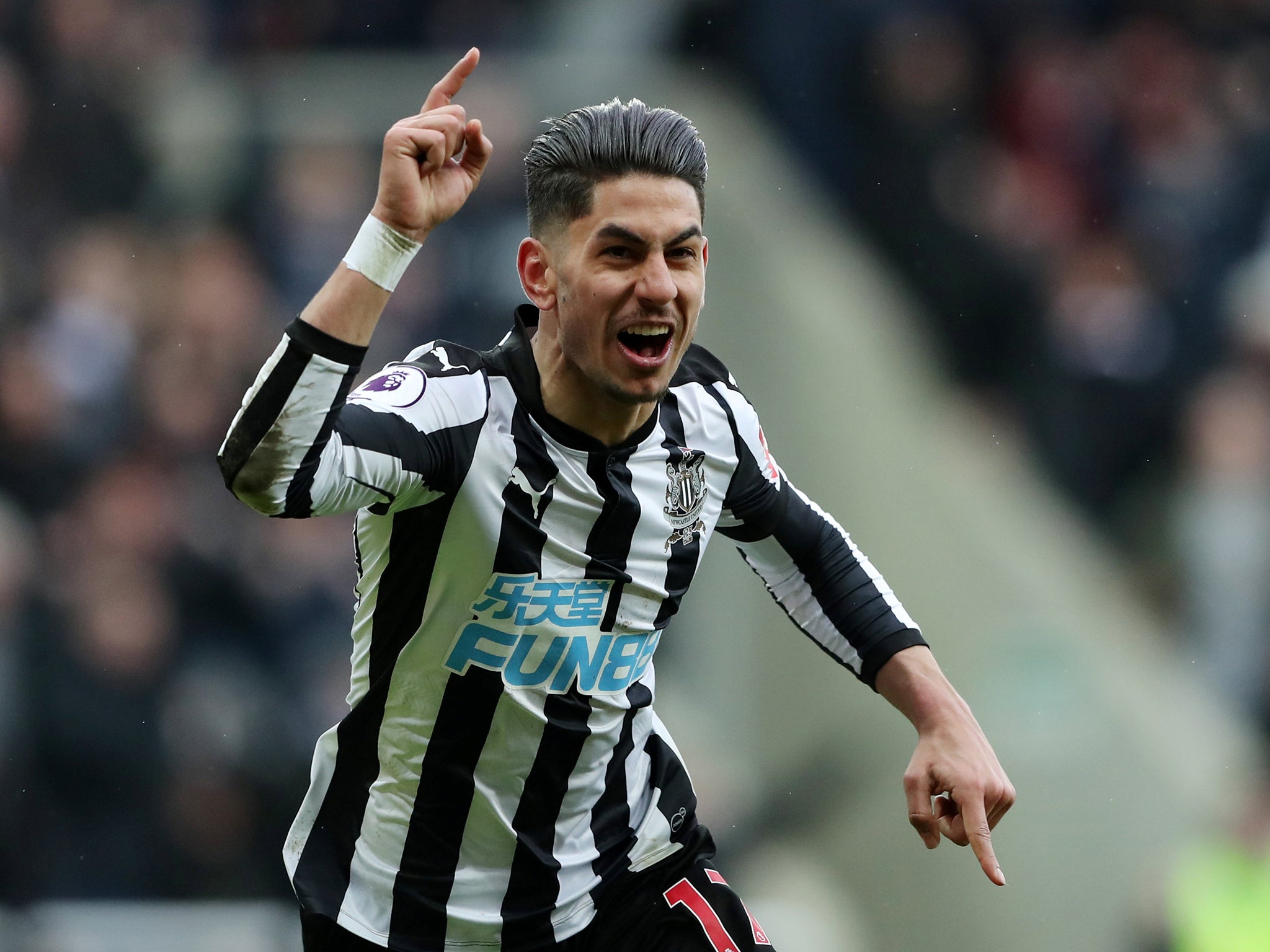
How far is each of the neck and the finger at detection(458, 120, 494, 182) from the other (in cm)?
49

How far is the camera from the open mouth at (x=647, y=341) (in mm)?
3109

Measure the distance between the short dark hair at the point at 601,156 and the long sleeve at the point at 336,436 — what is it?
0.46 m

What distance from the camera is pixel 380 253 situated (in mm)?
2631

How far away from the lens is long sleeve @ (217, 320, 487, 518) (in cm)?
255

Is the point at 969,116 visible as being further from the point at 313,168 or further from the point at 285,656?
the point at 285,656

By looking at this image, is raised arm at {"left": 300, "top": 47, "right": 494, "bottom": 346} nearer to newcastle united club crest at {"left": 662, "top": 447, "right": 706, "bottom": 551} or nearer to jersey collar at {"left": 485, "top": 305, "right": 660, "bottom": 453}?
jersey collar at {"left": 485, "top": 305, "right": 660, "bottom": 453}

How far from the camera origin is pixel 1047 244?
332 inches

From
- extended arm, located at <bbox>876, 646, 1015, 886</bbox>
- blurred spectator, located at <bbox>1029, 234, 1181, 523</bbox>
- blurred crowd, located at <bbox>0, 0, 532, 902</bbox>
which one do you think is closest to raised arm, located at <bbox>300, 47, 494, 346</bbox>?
extended arm, located at <bbox>876, 646, 1015, 886</bbox>

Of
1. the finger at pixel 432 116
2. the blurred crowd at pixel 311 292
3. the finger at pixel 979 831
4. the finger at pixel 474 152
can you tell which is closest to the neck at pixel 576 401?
the finger at pixel 474 152

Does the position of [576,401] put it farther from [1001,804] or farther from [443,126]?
[1001,804]

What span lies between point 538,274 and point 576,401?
26 centimetres

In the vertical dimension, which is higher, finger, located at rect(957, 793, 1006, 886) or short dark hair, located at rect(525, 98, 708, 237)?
short dark hair, located at rect(525, 98, 708, 237)

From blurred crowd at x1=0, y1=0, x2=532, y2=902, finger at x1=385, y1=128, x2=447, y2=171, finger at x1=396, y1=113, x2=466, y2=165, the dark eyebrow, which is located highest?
the dark eyebrow

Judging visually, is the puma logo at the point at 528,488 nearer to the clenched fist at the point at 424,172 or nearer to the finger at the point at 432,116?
the clenched fist at the point at 424,172
